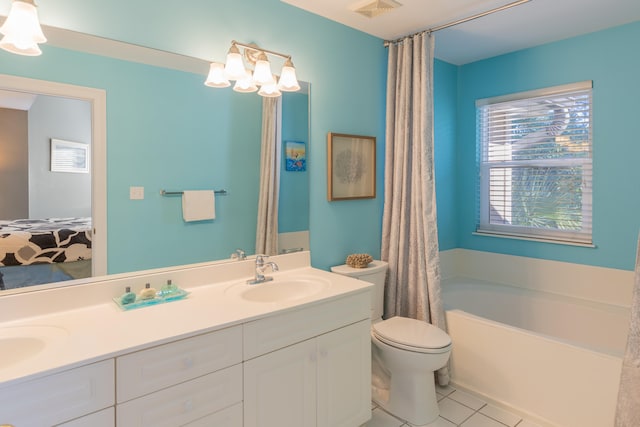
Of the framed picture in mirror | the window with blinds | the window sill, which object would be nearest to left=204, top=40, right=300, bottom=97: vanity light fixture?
the framed picture in mirror

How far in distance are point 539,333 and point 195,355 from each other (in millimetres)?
1905

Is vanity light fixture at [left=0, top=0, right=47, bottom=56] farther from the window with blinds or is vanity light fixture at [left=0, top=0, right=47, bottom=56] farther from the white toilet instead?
the window with blinds

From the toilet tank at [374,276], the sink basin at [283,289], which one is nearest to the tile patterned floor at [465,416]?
the toilet tank at [374,276]

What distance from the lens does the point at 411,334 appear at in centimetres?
212

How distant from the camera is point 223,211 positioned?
1.92 meters

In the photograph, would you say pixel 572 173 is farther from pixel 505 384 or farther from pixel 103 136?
pixel 103 136

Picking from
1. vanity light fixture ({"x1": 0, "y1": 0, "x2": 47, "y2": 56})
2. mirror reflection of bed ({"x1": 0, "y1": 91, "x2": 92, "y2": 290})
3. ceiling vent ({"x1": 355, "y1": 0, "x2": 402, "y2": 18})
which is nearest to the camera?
vanity light fixture ({"x1": 0, "y1": 0, "x2": 47, "y2": 56})

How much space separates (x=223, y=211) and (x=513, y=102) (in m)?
2.46

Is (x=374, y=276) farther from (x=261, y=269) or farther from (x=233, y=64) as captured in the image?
(x=233, y=64)

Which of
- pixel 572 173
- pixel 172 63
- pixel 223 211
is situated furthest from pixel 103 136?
pixel 572 173

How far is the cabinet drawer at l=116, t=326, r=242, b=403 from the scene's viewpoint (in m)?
1.16

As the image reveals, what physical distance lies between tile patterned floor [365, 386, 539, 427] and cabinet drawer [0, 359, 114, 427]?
4.77 ft

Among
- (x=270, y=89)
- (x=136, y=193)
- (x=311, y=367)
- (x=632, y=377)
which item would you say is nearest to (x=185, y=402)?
(x=311, y=367)

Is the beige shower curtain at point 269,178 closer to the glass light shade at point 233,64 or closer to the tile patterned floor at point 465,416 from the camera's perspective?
the glass light shade at point 233,64
